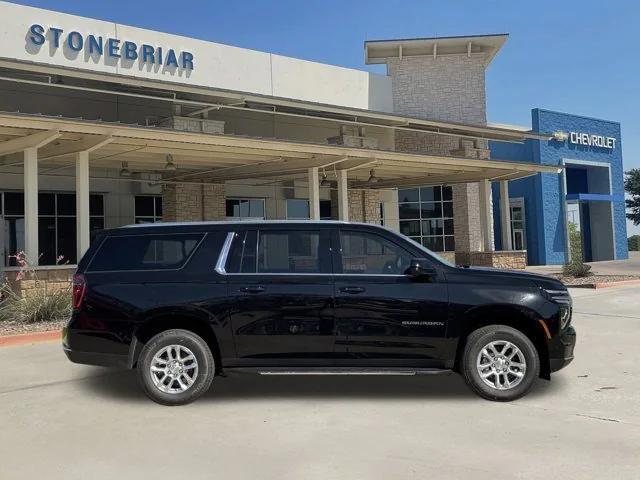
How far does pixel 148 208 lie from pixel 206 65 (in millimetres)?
5034

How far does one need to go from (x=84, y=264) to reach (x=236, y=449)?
2.75 m

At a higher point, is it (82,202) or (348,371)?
(82,202)

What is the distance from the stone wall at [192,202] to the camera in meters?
20.5

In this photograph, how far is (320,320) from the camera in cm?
618

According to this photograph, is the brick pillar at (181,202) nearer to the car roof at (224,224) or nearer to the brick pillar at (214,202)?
the brick pillar at (214,202)

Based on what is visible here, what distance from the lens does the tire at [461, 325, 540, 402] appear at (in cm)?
612

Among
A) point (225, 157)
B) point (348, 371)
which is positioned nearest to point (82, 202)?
point (225, 157)

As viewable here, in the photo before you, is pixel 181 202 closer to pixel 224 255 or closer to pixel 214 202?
pixel 214 202

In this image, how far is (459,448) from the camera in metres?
4.84

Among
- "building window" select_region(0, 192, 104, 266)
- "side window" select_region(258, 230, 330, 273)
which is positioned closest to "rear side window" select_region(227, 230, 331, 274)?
"side window" select_region(258, 230, 330, 273)

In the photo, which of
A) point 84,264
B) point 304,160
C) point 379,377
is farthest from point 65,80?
point 379,377

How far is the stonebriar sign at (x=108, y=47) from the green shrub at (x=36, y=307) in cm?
828

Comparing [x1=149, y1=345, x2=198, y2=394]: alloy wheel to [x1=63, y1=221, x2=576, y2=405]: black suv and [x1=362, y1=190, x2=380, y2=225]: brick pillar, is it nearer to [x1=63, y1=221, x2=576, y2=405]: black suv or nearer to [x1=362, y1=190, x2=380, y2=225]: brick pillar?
[x1=63, y1=221, x2=576, y2=405]: black suv

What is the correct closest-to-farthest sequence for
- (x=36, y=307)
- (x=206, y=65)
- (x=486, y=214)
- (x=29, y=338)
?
1. (x=29, y=338)
2. (x=36, y=307)
3. (x=206, y=65)
4. (x=486, y=214)
